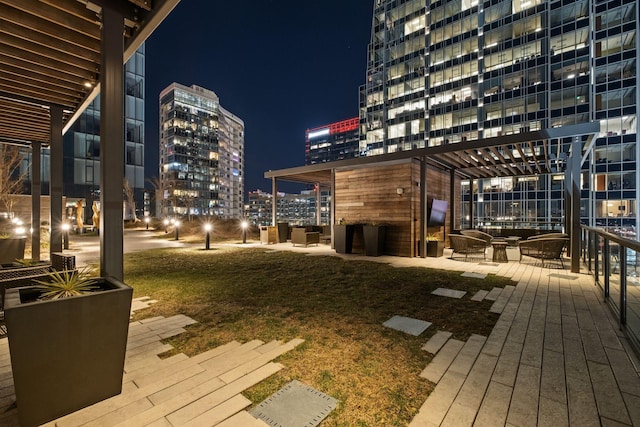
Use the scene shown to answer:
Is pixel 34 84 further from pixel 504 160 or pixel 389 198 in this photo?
pixel 504 160

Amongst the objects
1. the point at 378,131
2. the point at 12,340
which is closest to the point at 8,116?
the point at 12,340

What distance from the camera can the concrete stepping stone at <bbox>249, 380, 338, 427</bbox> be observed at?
1844 mm

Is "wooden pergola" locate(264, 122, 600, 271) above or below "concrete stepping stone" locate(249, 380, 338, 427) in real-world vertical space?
above

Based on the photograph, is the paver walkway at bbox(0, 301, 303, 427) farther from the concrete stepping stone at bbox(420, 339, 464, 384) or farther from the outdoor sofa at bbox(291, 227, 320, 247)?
the outdoor sofa at bbox(291, 227, 320, 247)

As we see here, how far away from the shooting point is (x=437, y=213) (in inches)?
408

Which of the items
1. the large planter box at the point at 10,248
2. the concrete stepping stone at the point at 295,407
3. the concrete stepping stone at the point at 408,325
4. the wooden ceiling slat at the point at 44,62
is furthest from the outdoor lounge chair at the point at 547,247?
the large planter box at the point at 10,248

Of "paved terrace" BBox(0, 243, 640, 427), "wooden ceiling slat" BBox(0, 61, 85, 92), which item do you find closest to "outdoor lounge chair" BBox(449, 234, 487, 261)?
"paved terrace" BBox(0, 243, 640, 427)

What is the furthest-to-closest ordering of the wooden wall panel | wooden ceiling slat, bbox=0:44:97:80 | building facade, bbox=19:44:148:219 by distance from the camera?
building facade, bbox=19:44:148:219 < the wooden wall panel < wooden ceiling slat, bbox=0:44:97:80

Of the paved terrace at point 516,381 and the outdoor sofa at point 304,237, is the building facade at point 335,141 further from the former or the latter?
the paved terrace at point 516,381

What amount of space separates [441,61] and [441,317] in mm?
39844

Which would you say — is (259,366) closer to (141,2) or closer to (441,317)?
(441,317)

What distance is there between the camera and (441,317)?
3803 mm

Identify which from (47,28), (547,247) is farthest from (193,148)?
(547,247)

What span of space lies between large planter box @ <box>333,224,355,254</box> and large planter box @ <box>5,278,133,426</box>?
8419 mm
